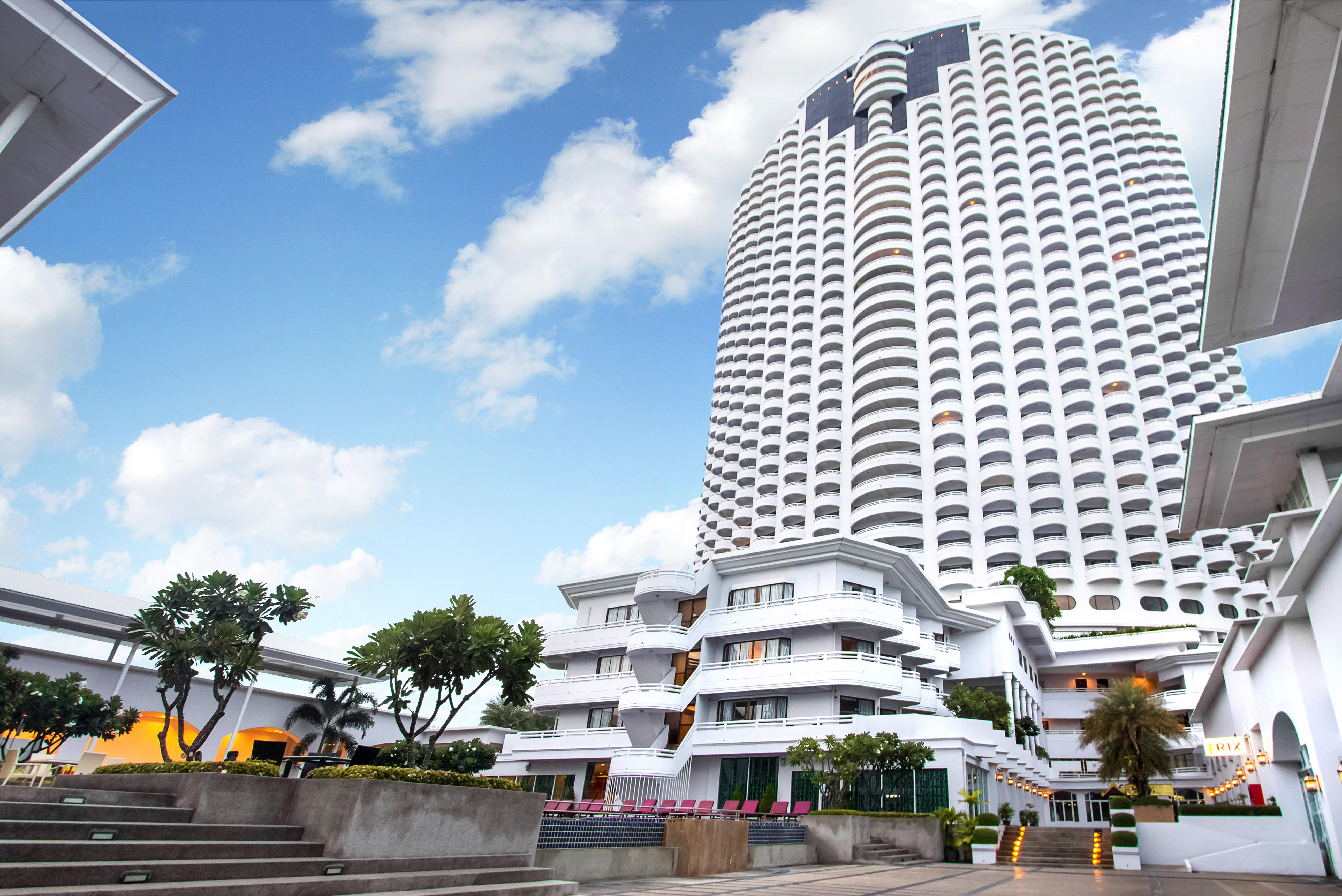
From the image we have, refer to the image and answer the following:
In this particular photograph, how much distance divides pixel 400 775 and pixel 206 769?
4.05m

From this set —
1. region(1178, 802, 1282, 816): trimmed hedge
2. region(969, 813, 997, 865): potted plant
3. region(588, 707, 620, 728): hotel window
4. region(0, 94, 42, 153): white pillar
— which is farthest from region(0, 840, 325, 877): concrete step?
region(588, 707, 620, 728): hotel window

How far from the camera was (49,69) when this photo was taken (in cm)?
932

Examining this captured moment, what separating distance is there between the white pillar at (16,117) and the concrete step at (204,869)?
8382 millimetres

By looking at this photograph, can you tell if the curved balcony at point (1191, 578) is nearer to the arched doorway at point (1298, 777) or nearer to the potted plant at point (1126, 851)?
the arched doorway at point (1298, 777)

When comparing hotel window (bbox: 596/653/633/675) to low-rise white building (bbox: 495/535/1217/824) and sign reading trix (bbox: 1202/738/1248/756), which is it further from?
sign reading trix (bbox: 1202/738/1248/756)

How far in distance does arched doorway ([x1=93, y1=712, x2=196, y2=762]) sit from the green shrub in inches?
2091

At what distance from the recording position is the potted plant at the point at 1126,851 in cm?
2445

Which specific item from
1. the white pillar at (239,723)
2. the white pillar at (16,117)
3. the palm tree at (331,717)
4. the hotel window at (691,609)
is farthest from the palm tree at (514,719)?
the white pillar at (16,117)

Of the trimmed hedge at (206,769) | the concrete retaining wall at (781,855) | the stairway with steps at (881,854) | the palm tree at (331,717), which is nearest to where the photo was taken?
the trimmed hedge at (206,769)

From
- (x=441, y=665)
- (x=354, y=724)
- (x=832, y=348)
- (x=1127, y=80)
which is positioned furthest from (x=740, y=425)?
(x=441, y=665)

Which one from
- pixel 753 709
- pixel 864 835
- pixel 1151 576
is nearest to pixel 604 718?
pixel 753 709

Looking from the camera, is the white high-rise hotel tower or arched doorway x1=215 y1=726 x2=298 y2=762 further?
the white high-rise hotel tower

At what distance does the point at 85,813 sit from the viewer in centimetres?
975

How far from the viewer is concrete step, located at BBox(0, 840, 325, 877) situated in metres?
7.66
